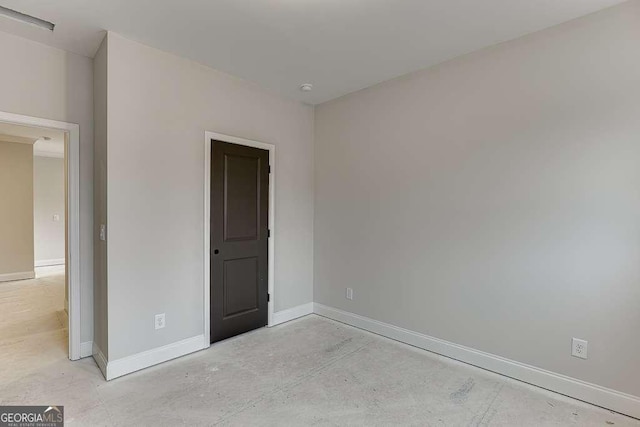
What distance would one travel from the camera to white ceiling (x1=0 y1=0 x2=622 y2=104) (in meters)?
2.12

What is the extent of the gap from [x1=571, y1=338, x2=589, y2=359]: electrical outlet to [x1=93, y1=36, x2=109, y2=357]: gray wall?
3.56 metres

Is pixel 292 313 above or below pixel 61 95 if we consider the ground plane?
below

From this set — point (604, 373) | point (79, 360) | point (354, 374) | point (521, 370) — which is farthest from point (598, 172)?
point (79, 360)

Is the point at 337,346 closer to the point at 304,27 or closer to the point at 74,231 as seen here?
the point at 74,231

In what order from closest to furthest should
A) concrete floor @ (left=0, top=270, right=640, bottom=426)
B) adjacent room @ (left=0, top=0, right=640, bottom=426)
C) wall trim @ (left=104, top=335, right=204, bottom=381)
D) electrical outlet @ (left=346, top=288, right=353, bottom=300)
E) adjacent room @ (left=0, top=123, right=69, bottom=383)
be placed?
concrete floor @ (left=0, top=270, right=640, bottom=426) → adjacent room @ (left=0, top=0, right=640, bottom=426) → wall trim @ (left=104, top=335, right=204, bottom=381) → adjacent room @ (left=0, top=123, right=69, bottom=383) → electrical outlet @ (left=346, top=288, right=353, bottom=300)

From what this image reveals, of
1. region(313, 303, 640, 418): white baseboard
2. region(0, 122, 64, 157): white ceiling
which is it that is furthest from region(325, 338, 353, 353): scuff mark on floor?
region(0, 122, 64, 157): white ceiling

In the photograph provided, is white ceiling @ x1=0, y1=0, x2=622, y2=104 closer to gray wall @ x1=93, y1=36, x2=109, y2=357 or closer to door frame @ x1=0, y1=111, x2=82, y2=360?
gray wall @ x1=93, y1=36, x2=109, y2=357

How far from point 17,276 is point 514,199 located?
26.0 feet

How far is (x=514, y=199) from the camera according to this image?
252cm

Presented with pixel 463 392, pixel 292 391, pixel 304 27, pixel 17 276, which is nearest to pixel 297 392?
pixel 292 391

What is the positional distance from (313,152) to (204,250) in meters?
1.93

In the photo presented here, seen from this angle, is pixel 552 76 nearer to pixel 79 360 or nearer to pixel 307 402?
pixel 307 402

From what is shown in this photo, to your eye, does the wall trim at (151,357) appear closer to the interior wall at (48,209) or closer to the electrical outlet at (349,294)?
the electrical outlet at (349,294)

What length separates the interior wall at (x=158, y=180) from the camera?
2510 millimetres
